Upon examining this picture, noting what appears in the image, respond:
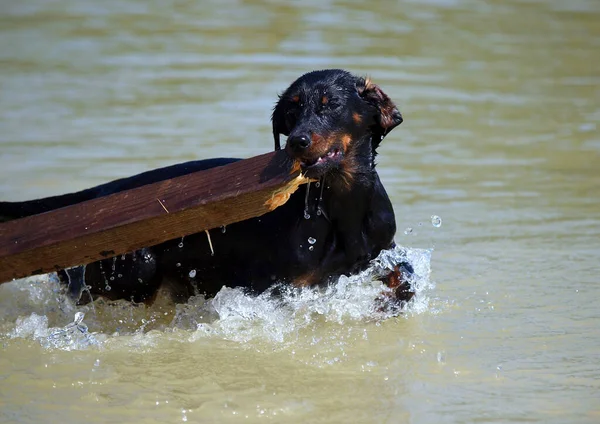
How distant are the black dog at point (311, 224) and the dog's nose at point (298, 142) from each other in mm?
130

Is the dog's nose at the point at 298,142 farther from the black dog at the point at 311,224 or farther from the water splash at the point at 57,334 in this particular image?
the water splash at the point at 57,334

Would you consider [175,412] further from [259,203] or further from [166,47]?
[166,47]

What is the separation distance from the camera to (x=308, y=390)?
13.9 feet

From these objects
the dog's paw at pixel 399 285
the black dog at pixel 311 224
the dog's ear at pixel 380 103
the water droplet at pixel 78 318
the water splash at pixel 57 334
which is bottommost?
the water splash at pixel 57 334

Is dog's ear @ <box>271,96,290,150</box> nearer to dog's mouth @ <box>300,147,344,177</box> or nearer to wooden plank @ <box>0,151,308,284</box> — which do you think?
dog's mouth @ <box>300,147,344,177</box>

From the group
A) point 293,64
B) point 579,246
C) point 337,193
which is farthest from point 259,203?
point 293,64

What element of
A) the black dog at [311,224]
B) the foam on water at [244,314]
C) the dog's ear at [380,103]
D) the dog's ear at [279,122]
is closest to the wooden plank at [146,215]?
the black dog at [311,224]

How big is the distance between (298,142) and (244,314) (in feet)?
3.41

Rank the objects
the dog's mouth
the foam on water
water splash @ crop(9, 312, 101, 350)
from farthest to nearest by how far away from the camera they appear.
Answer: the foam on water < water splash @ crop(9, 312, 101, 350) < the dog's mouth

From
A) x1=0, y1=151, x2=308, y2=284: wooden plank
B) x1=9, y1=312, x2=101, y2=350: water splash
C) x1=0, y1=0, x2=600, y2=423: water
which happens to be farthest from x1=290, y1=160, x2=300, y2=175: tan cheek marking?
x1=9, y1=312, x2=101, y2=350: water splash

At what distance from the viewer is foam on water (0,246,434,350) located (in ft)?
16.3

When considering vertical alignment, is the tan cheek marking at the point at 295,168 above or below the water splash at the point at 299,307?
above

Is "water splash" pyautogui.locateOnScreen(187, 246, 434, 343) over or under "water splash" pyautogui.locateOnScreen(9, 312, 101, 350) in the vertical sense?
over

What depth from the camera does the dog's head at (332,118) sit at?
4.62 m
